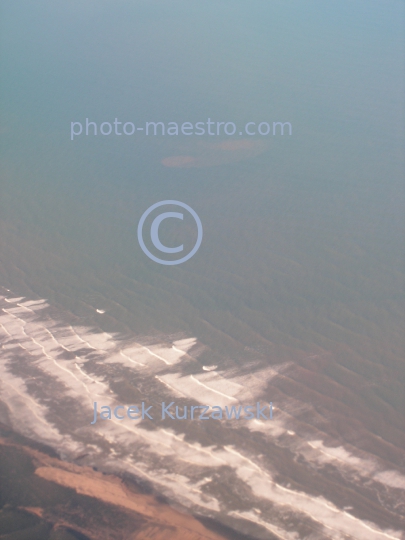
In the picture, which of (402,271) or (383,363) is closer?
(383,363)

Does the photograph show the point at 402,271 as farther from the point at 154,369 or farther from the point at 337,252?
the point at 154,369

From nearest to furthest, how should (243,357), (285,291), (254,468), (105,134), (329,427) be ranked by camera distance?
(254,468)
(329,427)
(243,357)
(285,291)
(105,134)

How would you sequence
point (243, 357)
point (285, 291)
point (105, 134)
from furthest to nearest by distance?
point (105, 134) → point (285, 291) → point (243, 357)

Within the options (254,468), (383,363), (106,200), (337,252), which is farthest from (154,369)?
(106,200)

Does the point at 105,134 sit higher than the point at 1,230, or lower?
higher

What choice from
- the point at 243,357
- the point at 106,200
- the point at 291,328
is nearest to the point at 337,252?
the point at 291,328

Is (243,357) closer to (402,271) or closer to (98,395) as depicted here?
(98,395)

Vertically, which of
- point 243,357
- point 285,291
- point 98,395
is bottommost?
point 98,395

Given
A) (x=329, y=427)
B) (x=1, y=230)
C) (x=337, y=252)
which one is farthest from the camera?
(x=1, y=230)

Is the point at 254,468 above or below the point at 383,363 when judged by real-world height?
below
